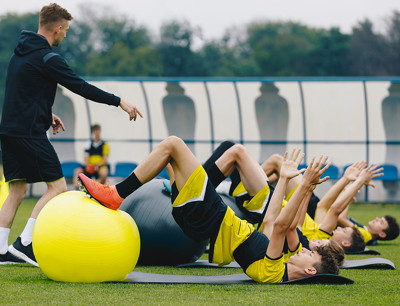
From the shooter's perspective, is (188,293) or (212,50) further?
(212,50)

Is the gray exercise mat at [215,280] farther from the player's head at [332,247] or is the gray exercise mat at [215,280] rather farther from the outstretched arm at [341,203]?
the outstretched arm at [341,203]

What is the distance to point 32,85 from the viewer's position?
6949 mm

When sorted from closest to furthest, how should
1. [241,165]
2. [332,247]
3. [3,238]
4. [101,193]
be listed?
1. [101,193]
2. [332,247]
3. [3,238]
4. [241,165]

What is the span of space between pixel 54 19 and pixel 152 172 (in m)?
2.07

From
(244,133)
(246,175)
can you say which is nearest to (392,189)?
(244,133)

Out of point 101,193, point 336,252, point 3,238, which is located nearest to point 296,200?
point 336,252

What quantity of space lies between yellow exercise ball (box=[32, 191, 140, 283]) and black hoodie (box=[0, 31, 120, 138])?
1.19m

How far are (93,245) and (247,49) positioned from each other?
79174 millimetres

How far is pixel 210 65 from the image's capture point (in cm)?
7125

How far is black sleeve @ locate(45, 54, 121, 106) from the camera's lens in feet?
21.8

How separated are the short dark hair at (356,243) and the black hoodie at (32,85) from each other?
13.4 ft

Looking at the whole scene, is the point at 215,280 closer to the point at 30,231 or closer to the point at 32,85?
the point at 30,231

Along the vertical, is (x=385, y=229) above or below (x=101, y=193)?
below

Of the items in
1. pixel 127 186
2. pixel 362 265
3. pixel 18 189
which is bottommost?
pixel 362 265
